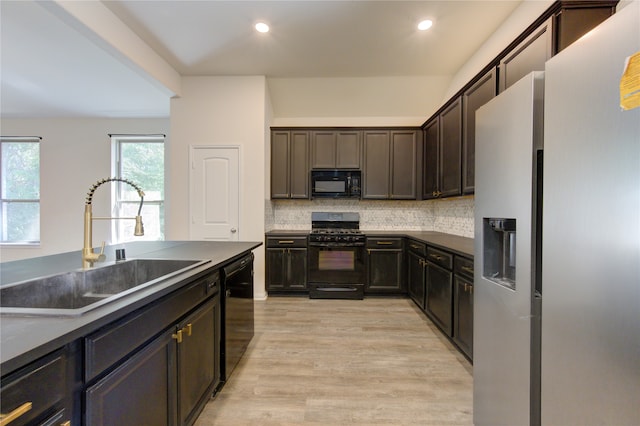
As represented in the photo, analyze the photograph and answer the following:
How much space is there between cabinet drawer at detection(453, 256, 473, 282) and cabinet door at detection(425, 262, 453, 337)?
13 centimetres

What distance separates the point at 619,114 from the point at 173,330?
1.86 meters

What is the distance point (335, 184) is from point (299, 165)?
649 millimetres

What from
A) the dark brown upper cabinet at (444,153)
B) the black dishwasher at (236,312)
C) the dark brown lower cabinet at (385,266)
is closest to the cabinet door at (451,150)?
the dark brown upper cabinet at (444,153)

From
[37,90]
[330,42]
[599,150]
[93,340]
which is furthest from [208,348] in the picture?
[37,90]

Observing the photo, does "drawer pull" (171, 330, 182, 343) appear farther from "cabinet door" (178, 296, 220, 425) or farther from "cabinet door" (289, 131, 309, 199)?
"cabinet door" (289, 131, 309, 199)

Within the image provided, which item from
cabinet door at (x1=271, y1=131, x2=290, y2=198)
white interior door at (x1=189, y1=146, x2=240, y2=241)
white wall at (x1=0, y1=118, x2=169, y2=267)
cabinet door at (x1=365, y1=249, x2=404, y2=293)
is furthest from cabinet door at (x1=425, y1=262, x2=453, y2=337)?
white wall at (x1=0, y1=118, x2=169, y2=267)

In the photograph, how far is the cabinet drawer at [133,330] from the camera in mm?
821

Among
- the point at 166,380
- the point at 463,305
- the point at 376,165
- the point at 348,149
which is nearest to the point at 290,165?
the point at 348,149

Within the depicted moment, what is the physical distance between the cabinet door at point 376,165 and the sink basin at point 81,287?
3.07 meters

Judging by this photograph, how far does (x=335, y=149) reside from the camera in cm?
421

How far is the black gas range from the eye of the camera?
12.5 feet

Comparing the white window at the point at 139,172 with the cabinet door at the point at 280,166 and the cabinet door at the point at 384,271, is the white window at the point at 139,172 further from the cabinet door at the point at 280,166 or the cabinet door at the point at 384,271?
the cabinet door at the point at 384,271

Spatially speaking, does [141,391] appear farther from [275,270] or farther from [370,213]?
[370,213]

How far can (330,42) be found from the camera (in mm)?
3062
